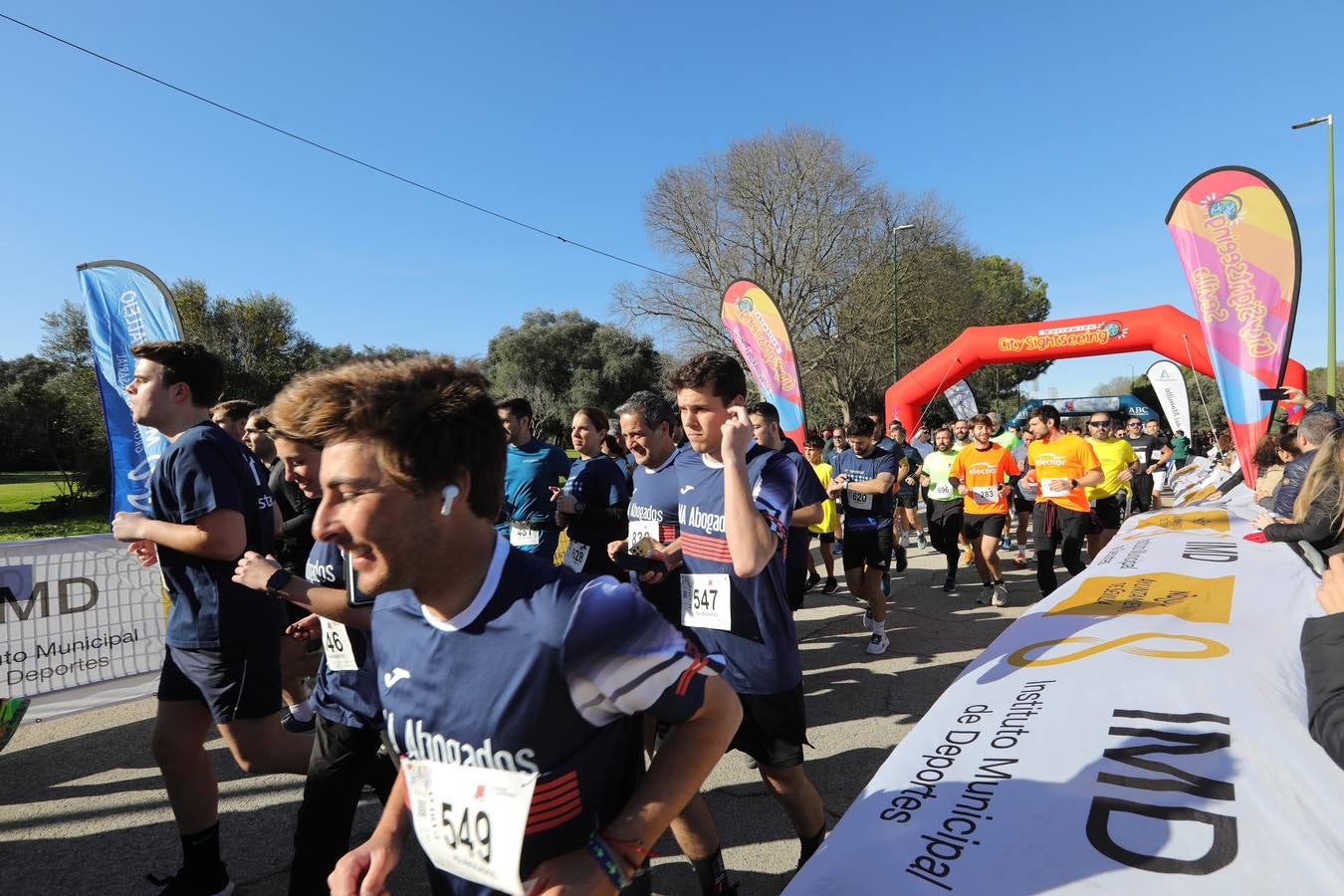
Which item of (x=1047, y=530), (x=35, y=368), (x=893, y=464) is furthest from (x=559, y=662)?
(x=35, y=368)

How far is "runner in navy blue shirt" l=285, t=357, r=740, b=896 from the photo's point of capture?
1137 mm

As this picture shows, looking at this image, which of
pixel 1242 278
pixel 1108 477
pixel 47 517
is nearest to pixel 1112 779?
pixel 1108 477

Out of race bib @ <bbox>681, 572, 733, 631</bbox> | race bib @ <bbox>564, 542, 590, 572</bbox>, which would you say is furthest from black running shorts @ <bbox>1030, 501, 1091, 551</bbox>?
race bib @ <bbox>681, 572, 733, 631</bbox>

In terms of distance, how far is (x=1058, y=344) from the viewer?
1555 centimetres

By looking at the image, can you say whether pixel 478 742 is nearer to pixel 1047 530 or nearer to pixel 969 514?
pixel 1047 530

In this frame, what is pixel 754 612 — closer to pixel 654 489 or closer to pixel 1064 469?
pixel 654 489

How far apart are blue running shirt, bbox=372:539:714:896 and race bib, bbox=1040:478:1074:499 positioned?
6650mm

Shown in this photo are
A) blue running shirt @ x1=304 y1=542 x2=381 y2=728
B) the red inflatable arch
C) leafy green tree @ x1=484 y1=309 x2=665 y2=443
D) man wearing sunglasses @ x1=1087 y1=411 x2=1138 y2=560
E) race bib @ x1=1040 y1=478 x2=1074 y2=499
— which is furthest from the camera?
leafy green tree @ x1=484 y1=309 x2=665 y2=443

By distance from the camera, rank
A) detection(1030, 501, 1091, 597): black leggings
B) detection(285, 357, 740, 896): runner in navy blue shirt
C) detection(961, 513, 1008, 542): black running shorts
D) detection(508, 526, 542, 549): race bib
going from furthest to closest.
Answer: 1. detection(961, 513, 1008, 542): black running shorts
2. detection(1030, 501, 1091, 597): black leggings
3. detection(508, 526, 542, 549): race bib
4. detection(285, 357, 740, 896): runner in navy blue shirt

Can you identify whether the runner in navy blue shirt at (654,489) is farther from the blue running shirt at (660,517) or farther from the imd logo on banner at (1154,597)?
the imd logo on banner at (1154,597)

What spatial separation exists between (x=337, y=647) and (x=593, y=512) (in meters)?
2.18

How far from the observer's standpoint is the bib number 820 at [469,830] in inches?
48.8

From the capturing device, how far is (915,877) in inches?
60.0

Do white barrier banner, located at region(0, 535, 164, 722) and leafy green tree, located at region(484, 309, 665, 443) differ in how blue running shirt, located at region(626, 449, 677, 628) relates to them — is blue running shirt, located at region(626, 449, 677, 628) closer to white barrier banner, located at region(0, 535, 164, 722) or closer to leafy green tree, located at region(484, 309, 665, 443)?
white barrier banner, located at region(0, 535, 164, 722)
